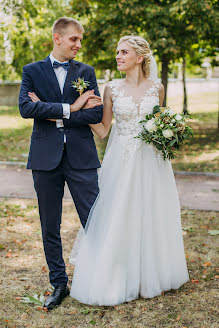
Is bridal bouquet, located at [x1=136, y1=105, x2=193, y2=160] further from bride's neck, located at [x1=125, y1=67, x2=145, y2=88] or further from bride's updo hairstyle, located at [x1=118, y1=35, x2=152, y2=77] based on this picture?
bride's updo hairstyle, located at [x1=118, y1=35, x2=152, y2=77]

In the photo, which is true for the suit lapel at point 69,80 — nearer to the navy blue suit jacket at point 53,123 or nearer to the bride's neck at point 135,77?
the navy blue suit jacket at point 53,123

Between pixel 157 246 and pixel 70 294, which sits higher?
pixel 157 246

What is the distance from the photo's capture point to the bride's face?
12.9 ft

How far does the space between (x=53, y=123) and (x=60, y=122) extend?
2.7 inches

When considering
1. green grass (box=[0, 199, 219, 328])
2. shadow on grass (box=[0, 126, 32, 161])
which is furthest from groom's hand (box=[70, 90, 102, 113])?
shadow on grass (box=[0, 126, 32, 161])

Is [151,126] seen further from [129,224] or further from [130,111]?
[129,224]

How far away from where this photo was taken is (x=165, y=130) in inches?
146

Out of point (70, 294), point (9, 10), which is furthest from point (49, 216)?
point (9, 10)

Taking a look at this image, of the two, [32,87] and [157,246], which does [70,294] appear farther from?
[32,87]

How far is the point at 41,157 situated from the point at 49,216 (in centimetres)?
56

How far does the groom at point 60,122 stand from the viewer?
3582 millimetres

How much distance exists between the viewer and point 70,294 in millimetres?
4004

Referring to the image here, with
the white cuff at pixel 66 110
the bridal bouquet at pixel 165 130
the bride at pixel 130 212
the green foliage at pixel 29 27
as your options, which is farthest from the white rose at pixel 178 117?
the green foliage at pixel 29 27

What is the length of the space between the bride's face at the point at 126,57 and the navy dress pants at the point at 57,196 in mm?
999
